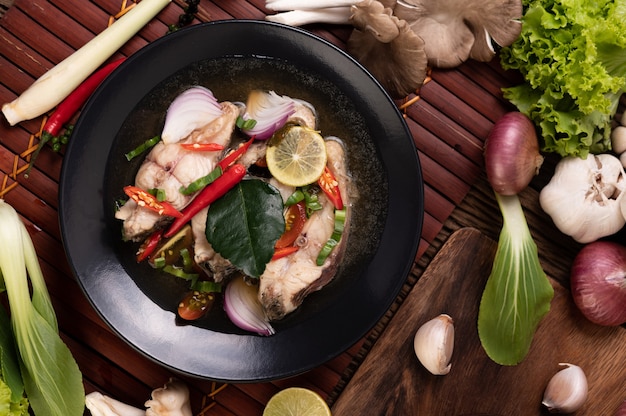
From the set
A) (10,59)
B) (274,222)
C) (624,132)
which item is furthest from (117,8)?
(624,132)

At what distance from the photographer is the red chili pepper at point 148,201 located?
2.52 meters

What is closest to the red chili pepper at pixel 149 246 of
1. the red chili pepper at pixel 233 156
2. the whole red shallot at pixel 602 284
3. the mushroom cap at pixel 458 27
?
the red chili pepper at pixel 233 156

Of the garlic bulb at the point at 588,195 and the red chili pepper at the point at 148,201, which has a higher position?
the red chili pepper at the point at 148,201

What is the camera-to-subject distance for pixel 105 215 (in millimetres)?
2596

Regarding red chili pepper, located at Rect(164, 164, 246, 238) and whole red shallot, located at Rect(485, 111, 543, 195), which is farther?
whole red shallot, located at Rect(485, 111, 543, 195)

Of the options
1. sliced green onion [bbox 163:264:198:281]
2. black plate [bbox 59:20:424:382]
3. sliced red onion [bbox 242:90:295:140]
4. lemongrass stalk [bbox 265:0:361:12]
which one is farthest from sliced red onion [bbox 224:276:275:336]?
lemongrass stalk [bbox 265:0:361:12]

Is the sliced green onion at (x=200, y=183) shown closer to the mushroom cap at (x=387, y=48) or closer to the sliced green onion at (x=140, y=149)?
the sliced green onion at (x=140, y=149)

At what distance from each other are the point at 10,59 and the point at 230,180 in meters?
1.14

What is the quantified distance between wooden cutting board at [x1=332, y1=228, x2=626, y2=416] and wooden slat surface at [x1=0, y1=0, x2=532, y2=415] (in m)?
0.08

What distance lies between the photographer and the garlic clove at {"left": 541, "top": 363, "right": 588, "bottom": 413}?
2840mm

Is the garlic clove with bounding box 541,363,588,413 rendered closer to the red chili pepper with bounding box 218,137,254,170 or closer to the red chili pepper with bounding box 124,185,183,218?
the red chili pepper with bounding box 218,137,254,170

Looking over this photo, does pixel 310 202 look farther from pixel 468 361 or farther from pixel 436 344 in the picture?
pixel 468 361

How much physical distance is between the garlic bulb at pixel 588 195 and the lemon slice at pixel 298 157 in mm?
1025

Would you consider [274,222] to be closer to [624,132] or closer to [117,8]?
[117,8]
